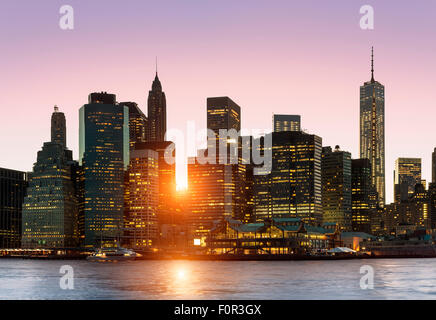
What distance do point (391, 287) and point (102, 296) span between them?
124 ft
